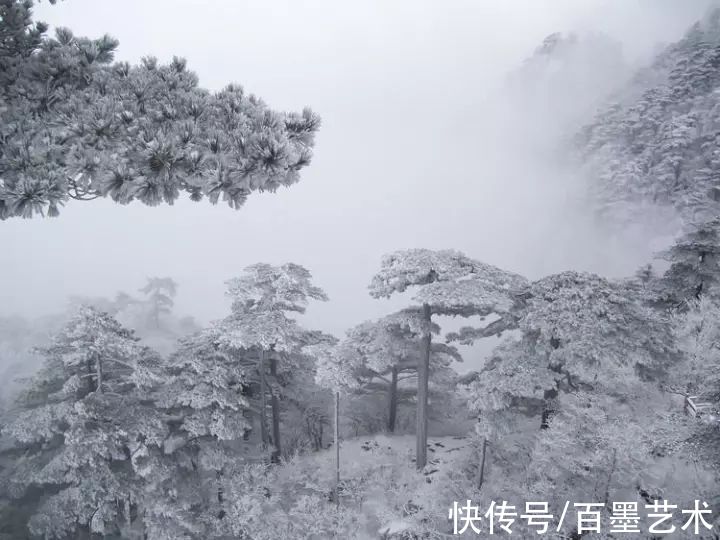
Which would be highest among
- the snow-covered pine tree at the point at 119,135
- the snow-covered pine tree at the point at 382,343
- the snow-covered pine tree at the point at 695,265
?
the snow-covered pine tree at the point at 695,265

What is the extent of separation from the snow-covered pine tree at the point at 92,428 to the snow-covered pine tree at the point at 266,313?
323 centimetres

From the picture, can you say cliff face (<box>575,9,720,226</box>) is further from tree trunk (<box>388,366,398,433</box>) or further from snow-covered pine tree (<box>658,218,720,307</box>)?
tree trunk (<box>388,366,398,433</box>)

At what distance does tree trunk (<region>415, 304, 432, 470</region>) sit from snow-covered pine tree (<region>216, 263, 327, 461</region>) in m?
4.17

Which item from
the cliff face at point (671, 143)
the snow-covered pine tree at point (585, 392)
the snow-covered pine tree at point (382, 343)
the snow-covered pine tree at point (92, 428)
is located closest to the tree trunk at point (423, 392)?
the snow-covered pine tree at point (382, 343)

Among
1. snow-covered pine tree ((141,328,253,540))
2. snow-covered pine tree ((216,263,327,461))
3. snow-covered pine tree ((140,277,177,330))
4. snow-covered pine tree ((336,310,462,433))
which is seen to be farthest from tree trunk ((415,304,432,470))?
snow-covered pine tree ((140,277,177,330))

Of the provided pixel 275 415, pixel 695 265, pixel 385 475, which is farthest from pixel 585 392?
pixel 275 415

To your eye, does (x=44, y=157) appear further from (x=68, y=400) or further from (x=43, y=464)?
(x=43, y=464)

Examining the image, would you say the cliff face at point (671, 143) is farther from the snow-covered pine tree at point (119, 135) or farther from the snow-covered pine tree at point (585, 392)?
the snow-covered pine tree at point (119, 135)

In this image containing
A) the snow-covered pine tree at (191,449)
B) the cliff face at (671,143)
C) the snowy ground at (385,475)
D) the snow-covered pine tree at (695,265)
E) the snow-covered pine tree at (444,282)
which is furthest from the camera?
the cliff face at (671,143)

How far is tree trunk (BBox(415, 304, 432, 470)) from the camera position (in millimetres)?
14461

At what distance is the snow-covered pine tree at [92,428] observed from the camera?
12.2 m

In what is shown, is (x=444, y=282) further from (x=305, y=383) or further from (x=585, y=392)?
(x=305, y=383)

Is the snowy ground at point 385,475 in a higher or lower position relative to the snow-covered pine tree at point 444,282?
lower

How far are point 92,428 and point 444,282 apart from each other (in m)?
12.2
